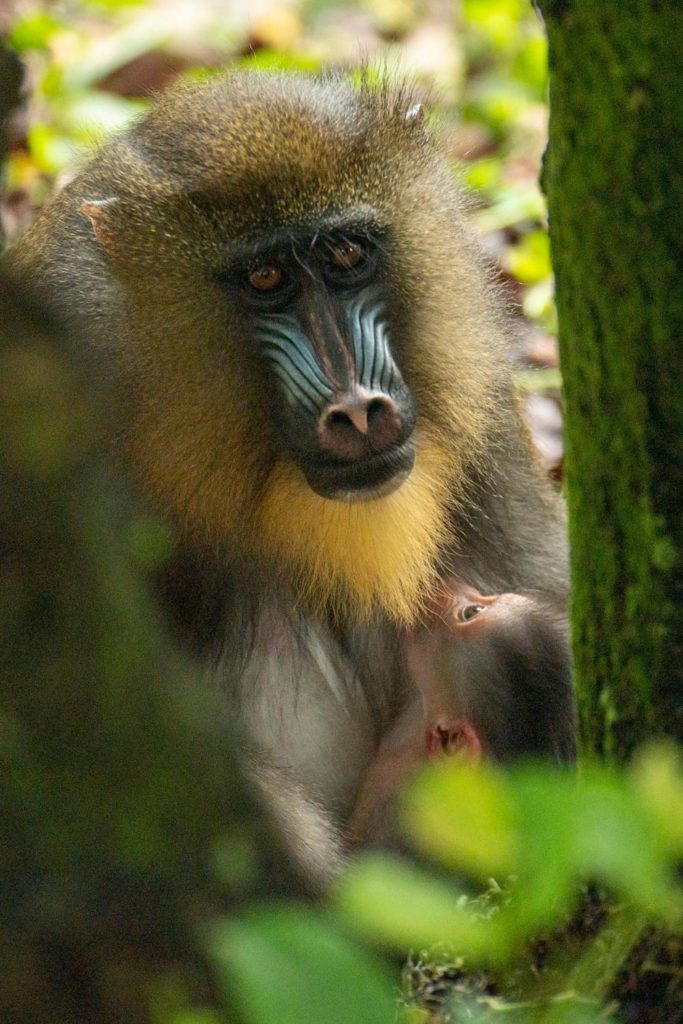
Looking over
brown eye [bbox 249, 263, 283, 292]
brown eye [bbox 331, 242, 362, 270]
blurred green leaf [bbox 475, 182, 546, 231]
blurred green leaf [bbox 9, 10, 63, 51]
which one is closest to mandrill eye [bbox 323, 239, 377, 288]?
brown eye [bbox 331, 242, 362, 270]

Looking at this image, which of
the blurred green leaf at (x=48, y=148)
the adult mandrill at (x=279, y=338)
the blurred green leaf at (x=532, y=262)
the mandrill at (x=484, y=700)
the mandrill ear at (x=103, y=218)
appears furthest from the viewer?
the blurred green leaf at (x=48, y=148)

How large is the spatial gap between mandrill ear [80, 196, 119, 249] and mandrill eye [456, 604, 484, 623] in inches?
49.0

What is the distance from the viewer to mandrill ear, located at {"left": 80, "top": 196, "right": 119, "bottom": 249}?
3.16 m

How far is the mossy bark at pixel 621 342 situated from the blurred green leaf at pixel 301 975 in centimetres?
105

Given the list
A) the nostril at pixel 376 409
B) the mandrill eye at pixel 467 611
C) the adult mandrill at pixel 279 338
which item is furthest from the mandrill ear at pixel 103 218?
the mandrill eye at pixel 467 611

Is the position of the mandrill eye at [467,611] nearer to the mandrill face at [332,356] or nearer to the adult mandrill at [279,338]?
the adult mandrill at [279,338]

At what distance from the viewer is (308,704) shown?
3541mm

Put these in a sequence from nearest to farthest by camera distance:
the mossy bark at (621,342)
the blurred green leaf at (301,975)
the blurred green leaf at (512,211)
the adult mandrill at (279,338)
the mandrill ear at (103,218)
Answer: the blurred green leaf at (301,975) < the mossy bark at (621,342) < the adult mandrill at (279,338) < the mandrill ear at (103,218) < the blurred green leaf at (512,211)

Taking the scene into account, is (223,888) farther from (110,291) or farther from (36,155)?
(36,155)

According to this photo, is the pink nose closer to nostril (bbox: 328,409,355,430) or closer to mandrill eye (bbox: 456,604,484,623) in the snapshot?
nostril (bbox: 328,409,355,430)

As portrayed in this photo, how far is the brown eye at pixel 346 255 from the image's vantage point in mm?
3072

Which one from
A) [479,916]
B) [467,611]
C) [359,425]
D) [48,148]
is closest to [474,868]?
[479,916]

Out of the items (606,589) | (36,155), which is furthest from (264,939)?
(36,155)

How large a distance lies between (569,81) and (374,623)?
2039 mm
